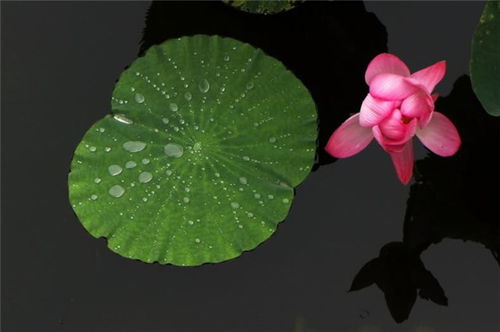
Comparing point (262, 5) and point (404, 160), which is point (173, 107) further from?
Result: point (404, 160)

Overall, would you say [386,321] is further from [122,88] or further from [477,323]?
[122,88]

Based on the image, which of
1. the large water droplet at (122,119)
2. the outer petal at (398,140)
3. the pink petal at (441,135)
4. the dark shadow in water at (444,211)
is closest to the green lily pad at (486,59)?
the pink petal at (441,135)

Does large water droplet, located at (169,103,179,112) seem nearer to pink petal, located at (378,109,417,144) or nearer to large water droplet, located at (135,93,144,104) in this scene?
large water droplet, located at (135,93,144,104)

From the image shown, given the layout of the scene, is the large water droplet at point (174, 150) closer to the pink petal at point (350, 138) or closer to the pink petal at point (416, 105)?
the pink petal at point (350, 138)

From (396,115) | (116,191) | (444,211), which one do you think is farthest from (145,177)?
Answer: (444,211)

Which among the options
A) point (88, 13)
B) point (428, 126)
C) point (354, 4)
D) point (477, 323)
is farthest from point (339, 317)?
point (88, 13)

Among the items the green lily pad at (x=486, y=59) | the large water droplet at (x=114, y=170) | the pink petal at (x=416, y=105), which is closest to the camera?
the pink petal at (x=416, y=105)
